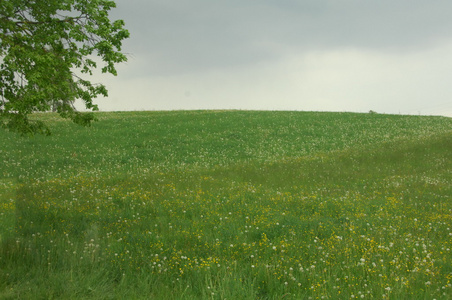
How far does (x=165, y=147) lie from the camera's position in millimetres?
26219

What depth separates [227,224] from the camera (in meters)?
9.71

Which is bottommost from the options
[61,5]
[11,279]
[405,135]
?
[11,279]

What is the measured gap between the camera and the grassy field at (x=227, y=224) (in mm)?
6578

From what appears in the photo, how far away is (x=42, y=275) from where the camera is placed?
6.88 m

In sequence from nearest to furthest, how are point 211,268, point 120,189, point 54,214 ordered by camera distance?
point 211,268 → point 54,214 → point 120,189

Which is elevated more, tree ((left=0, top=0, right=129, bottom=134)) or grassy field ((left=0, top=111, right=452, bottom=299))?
tree ((left=0, top=0, right=129, bottom=134))

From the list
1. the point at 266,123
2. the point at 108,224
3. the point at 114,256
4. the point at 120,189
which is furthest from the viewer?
the point at 266,123

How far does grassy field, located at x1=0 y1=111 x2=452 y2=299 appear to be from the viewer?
21.6 ft

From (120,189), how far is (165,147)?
12.1m

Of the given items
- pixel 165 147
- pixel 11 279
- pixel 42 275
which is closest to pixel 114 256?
pixel 42 275

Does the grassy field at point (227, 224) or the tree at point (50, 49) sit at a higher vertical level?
the tree at point (50, 49)

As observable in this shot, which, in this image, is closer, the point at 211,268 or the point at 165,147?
the point at 211,268

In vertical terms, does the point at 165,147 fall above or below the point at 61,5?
below

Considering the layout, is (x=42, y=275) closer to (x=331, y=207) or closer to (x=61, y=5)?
(x=61, y=5)
